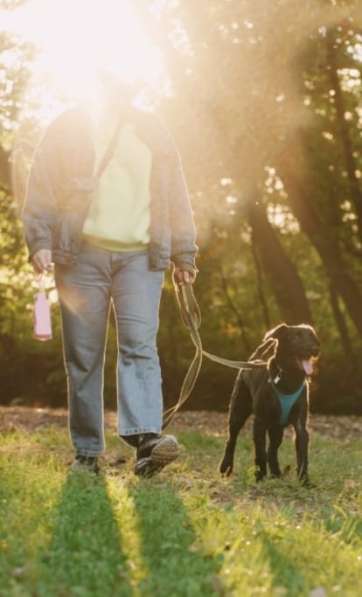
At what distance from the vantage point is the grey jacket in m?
6.55

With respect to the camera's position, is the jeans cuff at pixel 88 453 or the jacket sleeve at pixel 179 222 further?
the jacket sleeve at pixel 179 222

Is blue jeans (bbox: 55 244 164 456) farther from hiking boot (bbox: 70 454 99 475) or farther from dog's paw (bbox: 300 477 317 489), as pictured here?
dog's paw (bbox: 300 477 317 489)

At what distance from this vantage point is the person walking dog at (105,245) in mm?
6578

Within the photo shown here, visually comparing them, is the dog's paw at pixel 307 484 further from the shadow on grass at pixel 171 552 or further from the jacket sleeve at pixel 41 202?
the jacket sleeve at pixel 41 202

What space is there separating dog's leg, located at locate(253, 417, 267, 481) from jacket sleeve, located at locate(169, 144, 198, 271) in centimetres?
191

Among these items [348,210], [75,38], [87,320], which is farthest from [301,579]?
[348,210]

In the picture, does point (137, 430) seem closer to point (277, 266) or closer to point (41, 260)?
point (41, 260)

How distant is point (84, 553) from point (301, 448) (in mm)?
4343

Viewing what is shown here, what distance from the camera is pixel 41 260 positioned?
646 cm

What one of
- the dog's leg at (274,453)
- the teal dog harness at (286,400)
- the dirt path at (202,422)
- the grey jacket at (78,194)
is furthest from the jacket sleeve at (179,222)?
the dirt path at (202,422)

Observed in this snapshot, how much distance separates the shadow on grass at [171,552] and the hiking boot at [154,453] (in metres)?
0.95

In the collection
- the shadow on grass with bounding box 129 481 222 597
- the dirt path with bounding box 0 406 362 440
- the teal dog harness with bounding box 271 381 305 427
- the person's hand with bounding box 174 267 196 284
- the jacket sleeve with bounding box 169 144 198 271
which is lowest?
the dirt path with bounding box 0 406 362 440

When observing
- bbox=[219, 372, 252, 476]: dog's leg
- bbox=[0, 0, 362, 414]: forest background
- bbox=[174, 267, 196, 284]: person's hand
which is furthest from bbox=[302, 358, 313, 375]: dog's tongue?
bbox=[0, 0, 362, 414]: forest background

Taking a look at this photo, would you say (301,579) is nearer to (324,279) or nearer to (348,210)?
(348,210)
